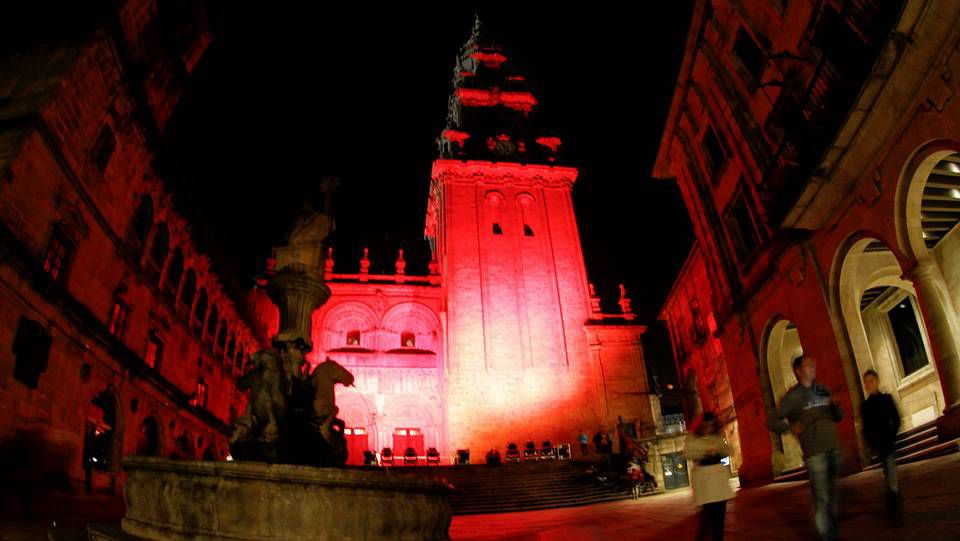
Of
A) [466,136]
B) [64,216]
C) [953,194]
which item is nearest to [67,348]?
[64,216]

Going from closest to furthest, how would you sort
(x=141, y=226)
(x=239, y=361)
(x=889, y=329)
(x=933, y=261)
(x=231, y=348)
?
(x=933, y=261) → (x=889, y=329) → (x=141, y=226) → (x=231, y=348) → (x=239, y=361)

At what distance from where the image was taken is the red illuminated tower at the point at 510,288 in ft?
102

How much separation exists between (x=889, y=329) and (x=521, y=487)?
12.7 metres

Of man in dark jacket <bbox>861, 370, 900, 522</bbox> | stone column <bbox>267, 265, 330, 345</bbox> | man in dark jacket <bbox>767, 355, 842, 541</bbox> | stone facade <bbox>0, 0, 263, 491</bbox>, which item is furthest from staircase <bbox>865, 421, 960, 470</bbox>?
stone facade <bbox>0, 0, 263, 491</bbox>

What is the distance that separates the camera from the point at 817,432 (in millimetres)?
4875

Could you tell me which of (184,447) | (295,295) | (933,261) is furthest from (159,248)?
(933,261)

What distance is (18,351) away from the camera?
10.8m

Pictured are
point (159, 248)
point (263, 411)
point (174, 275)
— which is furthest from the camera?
point (174, 275)

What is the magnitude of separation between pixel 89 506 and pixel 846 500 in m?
12.8

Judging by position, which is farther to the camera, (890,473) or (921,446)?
(921,446)

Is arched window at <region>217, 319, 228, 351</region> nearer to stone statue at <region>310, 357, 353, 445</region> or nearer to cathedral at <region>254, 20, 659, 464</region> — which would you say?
cathedral at <region>254, 20, 659, 464</region>

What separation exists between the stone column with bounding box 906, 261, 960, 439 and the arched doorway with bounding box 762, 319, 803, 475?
4.63 m

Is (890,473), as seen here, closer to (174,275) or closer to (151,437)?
(151,437)

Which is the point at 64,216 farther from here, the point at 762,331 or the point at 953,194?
the point at 953,194
